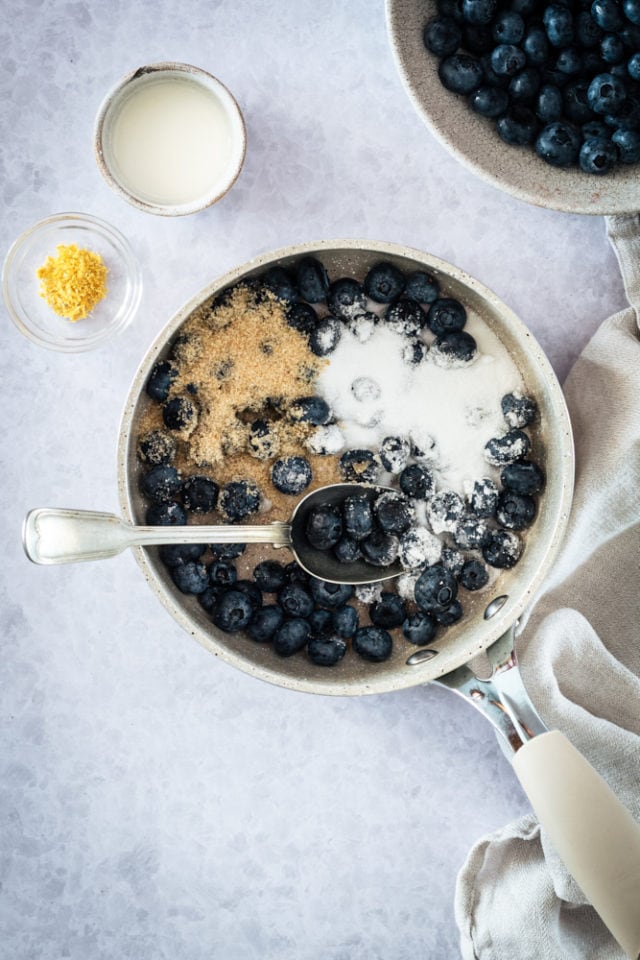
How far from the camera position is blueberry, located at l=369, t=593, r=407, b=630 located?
1.26m

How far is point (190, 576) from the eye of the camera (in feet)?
3.97

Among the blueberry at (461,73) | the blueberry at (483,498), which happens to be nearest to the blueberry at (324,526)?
the blueberry at (483,498)

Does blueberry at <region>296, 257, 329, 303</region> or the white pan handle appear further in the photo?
blueberry at <region>296, 257, 329, 303</region>

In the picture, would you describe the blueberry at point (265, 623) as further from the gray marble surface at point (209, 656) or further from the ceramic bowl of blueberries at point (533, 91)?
the ceramic bowl of blueberries at point (533, 91)

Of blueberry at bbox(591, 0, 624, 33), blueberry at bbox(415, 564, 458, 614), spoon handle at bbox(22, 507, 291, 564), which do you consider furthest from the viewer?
blueberry at bbox(415, 564, 458, 614)

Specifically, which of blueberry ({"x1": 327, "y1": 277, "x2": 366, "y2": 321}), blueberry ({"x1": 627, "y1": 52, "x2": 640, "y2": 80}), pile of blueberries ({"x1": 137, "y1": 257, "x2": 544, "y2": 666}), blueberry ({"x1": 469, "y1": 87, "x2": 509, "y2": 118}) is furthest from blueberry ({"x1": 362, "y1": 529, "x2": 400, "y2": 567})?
blueberry ({"x1": 627, "y1": 52, "x2": 640, "y2": 80})

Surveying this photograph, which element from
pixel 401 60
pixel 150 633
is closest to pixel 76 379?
pixel 150 633

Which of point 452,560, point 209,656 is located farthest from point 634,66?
point 209,656

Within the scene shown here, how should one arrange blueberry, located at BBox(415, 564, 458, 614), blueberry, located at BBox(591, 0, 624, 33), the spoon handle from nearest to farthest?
the spoon handle → blueberry, located at BBox(591, 0, 624, 33) → blueberry, located at BBox(415, 564, 458, 614)

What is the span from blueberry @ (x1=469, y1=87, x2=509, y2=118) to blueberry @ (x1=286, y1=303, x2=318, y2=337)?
375 mm

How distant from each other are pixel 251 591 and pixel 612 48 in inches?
36.6

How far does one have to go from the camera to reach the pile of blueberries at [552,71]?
45.1 inches

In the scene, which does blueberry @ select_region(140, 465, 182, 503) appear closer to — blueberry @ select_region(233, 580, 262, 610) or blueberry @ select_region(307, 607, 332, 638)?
blueberry @ select_region(233, 580, 262, 610)

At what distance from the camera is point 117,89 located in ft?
3.97
